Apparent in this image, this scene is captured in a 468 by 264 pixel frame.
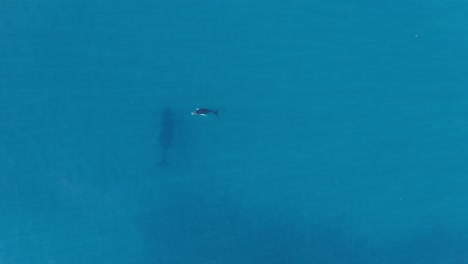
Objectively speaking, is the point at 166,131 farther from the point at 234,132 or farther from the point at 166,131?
the point at 234,132

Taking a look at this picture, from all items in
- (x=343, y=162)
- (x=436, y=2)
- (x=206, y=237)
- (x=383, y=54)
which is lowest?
(x=206, y=237)

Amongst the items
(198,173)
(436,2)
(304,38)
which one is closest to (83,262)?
(198,173)

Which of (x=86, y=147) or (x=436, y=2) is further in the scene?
(x=436, y=2)

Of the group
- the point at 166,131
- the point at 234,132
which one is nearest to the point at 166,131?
the point at 166,131

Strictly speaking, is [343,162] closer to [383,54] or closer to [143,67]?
[383,54]

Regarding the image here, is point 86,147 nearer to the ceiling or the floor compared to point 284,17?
nearer to the floor

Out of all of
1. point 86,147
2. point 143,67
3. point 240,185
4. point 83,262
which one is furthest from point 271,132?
point 83,262
